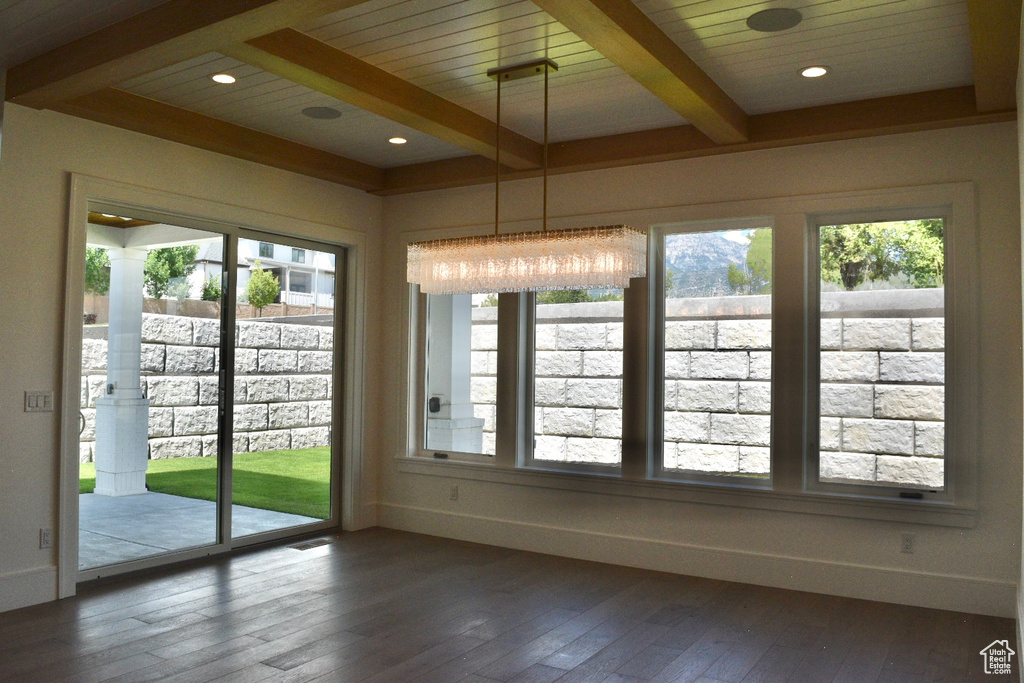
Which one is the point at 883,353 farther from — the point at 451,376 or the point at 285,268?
the point at 285,268

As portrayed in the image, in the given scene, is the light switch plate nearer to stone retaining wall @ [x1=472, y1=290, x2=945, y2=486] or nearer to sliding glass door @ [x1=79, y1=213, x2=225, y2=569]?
sliding glass door @ [x1=79, y1=213, x2=225, y2=569]

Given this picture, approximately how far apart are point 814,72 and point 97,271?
13.3 ft

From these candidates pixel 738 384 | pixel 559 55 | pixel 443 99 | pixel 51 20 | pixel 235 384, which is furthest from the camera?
pixel 235 384

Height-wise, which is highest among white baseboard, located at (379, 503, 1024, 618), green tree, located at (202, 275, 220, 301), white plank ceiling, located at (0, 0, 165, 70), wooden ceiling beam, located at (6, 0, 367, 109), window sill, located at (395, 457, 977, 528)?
white plank ceiling, located at (0, 0, 165, 70)

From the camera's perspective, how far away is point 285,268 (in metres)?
5.77

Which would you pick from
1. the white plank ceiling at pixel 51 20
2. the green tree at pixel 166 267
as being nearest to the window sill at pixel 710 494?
the green tree at pixel 166 267

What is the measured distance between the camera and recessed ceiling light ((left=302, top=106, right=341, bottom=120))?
460cm

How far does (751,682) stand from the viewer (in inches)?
127

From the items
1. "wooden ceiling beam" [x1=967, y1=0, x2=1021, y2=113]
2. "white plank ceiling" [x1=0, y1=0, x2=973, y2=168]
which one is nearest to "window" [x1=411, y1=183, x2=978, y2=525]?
"wooden ceiling beam" [x1=967, y1=0, x2=1021, y2=113]

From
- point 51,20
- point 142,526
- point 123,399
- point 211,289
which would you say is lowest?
point 142,526

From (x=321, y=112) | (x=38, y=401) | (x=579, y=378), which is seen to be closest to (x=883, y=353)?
(x=579, y=378)

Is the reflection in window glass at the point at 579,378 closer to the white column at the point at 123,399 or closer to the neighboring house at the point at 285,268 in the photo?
the neighboring house at the point at 285,268

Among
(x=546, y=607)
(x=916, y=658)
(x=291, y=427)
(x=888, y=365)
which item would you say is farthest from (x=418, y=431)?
(x=916, y=658)

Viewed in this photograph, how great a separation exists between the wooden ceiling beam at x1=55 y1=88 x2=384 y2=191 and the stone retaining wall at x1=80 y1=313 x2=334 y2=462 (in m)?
1.10
